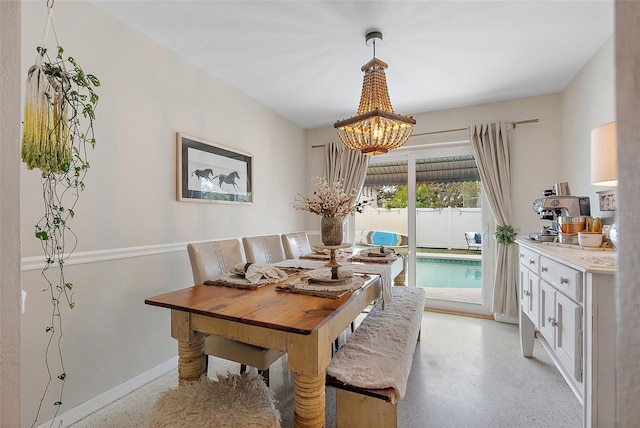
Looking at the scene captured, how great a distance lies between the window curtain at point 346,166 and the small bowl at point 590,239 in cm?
249

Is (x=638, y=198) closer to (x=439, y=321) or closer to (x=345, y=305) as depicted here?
(x=345, y=305)

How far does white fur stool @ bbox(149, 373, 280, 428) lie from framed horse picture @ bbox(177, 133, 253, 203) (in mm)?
1620

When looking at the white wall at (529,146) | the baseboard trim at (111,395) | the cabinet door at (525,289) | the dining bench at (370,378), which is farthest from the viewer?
the white wall at (529,146)

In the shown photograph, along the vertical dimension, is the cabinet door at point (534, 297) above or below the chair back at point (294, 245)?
below

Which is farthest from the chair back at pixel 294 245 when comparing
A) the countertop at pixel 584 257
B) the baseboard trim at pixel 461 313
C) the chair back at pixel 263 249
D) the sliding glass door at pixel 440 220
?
the countertop at pixel 584 257

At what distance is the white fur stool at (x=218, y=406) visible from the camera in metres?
1.10

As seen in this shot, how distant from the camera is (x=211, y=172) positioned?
275 cm

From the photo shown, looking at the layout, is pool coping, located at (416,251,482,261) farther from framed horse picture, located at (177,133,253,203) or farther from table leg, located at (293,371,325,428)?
table leg, located at (293,371,325,428)

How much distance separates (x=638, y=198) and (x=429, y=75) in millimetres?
2946

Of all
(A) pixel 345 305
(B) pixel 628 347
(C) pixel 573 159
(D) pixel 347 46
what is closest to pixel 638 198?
(B) pixel 628 347

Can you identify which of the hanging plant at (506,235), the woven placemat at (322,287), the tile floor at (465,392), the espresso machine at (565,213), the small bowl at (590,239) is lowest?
the tile floor at (465,392)

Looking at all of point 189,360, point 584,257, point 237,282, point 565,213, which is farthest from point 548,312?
point 189,360

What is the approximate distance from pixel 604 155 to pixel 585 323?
2.96 feet

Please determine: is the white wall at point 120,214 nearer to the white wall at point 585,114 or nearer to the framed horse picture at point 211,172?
the framed horse picture at point 211,172
